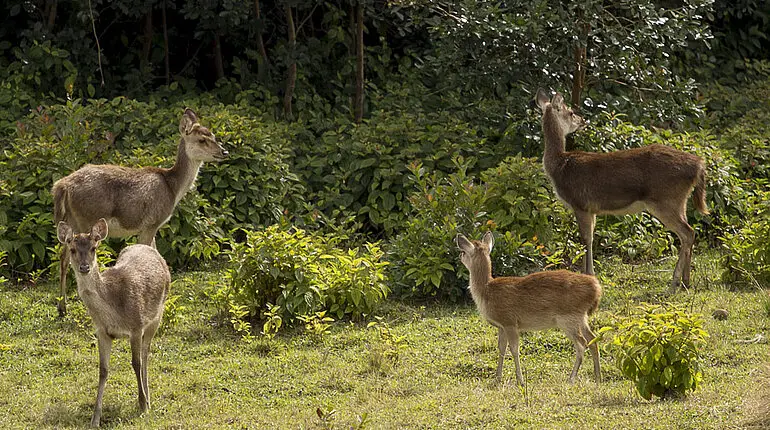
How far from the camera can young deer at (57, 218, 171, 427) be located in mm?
8305

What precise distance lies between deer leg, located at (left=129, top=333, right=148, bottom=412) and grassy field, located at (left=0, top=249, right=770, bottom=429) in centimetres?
10

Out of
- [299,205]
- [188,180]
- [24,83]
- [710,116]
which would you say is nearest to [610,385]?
[188,180]

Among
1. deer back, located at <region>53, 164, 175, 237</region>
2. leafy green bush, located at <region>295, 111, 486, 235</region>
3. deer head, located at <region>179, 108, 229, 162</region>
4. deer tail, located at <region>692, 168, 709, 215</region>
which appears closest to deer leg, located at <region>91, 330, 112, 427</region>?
deer back, located at <region>53, 164, 175, 237</region>

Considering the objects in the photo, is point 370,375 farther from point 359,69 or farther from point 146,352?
point 359,69

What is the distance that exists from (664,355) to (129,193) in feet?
18.1

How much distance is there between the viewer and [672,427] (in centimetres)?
712

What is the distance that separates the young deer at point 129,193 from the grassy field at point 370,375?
0.81 m

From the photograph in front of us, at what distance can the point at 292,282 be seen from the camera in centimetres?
1059

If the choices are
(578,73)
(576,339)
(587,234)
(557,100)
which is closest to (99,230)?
(576,339)

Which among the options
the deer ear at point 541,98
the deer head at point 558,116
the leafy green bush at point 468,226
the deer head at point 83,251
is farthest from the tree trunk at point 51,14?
the deer head at point 83,251

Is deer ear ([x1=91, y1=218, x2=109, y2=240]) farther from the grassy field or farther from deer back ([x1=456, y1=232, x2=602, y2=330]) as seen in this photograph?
deer back ([x1=456, y1=232, x2=602, y2=330])

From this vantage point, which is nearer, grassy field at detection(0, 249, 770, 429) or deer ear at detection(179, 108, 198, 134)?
grassy field at detection(0, 249, 770, 429)

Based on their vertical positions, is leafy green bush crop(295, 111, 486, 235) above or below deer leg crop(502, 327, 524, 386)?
above

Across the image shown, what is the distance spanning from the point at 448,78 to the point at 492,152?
1121mm
